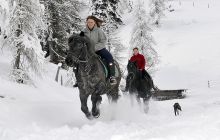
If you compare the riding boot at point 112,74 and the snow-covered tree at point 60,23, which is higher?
the snow-covered tree at point 60,23

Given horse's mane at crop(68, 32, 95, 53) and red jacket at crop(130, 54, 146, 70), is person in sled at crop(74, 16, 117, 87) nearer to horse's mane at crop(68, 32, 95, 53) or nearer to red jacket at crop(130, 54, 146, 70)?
horse's mane at crop(68, 32, 95, 53)

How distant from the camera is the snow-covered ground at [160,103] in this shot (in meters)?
9.31

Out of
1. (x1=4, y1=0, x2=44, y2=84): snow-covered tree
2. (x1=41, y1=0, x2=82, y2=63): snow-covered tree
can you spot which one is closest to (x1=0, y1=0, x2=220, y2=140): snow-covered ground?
(x1=4, y1=0, x2=44, y2=84): snow-covered tree

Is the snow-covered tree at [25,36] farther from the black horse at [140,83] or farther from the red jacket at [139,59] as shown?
the red jacket at [139,59]

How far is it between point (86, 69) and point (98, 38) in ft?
4.56

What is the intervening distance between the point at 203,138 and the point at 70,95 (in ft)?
52.7

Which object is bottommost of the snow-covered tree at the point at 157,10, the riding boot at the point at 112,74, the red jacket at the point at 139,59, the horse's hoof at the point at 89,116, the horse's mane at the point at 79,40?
the horse's hoof at the point at 89,116

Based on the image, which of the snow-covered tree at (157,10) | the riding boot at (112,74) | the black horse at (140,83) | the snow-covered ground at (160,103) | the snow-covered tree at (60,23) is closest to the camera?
the snow-covered ground at (160,103)

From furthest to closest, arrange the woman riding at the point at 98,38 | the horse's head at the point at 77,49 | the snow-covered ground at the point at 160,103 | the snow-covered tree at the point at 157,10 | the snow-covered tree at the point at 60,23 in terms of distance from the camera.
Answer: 1. the snow-covered tree at the point at 157,10
2. the snow-covered tree at the point at 60,23
3. the woman riding at the point at 98,38
4. the horse's head at the point at 77,49
5. the snow-covered ground at the point at 160,103

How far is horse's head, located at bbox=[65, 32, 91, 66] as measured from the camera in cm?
1096

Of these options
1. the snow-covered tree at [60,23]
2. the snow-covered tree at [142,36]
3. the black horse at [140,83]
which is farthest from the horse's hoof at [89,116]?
the snow-covered tree at [142,36]

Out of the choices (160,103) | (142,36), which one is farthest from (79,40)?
(142,36)

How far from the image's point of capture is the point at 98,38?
41.0 feet

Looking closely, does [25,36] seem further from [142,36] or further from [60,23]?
[142,36]
